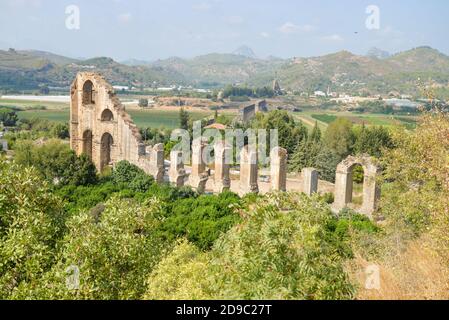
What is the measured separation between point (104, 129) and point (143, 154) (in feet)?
8.29

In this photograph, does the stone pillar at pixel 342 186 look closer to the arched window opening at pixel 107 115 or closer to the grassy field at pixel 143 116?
the arched window opening at pixel 107 115

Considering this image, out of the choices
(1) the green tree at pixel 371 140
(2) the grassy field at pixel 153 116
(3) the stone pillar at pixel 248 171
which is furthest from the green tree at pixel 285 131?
(2) the grassy field at pixel 153 116

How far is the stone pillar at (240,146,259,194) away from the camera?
24078mm

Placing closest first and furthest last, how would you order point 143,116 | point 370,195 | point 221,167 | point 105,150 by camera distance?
point 370,195
point 221,167
point 105,150
point 143,116

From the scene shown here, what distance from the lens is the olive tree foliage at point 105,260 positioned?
8.89 meters

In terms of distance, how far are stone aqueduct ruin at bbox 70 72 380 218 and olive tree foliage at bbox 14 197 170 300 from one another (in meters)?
13.1

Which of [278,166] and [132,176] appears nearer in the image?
[278,166]

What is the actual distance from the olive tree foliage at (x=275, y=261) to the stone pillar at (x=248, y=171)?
14888 millimetres

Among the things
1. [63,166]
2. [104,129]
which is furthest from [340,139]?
[63,166]

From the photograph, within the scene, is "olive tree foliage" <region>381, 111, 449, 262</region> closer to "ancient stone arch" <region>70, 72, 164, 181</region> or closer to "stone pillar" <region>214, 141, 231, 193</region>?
"stone pillar" <region>214, 141, 231, 193</region>

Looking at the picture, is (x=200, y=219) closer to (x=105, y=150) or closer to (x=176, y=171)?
(x=176, y=171)

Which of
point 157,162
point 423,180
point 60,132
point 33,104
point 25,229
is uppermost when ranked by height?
point 423,180

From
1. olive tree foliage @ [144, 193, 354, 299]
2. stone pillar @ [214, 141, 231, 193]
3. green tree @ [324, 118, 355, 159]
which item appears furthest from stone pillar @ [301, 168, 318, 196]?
green tree @ [324, 118, 355, 159]

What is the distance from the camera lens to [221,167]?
83.0ft
